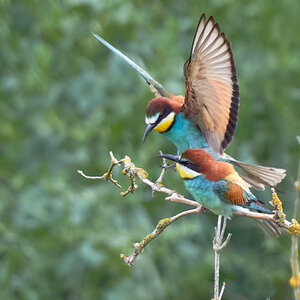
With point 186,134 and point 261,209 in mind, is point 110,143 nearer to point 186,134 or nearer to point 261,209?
point 186,134

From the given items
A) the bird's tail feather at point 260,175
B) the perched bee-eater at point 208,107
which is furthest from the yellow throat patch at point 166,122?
→ the bird's tail feather at point 260,175

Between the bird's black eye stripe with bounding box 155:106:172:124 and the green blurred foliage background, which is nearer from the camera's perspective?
the bird's black eye stripe with bounding box 155:106:172:124

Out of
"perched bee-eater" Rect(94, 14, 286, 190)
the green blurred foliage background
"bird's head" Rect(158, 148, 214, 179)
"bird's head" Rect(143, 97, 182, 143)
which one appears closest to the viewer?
"bird's head" Rect(158, 148, 214, 179)

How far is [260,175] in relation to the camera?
155 cm

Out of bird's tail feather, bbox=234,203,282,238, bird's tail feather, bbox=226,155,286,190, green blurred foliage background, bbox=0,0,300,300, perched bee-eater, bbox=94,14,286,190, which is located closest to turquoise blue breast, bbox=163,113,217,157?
perched bee-eater, bbox=94,14,286,190

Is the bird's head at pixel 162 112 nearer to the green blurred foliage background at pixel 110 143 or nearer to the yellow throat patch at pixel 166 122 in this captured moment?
the yellow throat patch at pixel 166 122

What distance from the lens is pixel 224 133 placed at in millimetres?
1675

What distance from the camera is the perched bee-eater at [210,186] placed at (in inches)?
56.2

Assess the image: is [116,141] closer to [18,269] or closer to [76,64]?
[76,64]

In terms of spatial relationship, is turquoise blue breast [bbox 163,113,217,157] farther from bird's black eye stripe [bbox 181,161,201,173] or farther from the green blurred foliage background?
the green blurred foliage background

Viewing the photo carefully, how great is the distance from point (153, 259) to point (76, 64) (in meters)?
1.02

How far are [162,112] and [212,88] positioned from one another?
189 millimetres

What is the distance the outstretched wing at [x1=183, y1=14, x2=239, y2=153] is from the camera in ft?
5.02

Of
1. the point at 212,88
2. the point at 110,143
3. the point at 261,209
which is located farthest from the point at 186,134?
the point at 110,143
